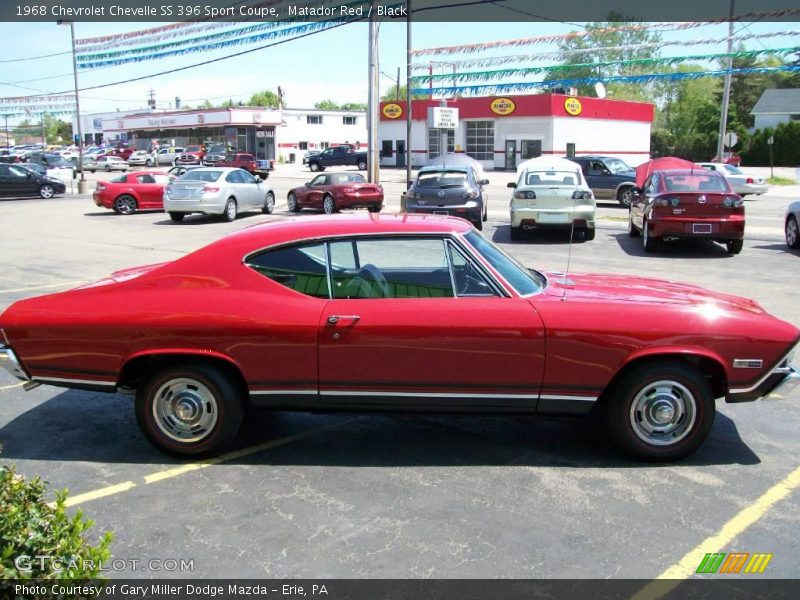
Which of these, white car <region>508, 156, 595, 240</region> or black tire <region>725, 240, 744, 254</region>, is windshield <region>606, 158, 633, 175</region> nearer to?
white car <region>508, 156, 595, 240</region>

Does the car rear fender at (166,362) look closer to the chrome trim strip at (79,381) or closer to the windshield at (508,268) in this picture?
the chrome trim strip at (79,381)

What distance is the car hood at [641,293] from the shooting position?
15.6 ft

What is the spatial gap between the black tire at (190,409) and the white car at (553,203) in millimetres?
11858

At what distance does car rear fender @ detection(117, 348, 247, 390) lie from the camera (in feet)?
15.3

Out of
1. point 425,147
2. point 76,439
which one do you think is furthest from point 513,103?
point 76,439

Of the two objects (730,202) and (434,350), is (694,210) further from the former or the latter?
(434,350)

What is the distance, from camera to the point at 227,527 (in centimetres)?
397

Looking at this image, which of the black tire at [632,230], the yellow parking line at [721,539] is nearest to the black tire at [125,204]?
the black tire at [632,230]

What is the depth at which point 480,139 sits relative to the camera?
200 ft

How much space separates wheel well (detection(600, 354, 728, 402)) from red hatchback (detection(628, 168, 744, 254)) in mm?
9668

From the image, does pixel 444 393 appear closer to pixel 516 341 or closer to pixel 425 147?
pixel 516 341

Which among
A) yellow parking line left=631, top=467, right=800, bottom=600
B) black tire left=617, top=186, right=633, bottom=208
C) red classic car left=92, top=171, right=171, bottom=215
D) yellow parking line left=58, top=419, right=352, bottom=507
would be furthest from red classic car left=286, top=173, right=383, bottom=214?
yellow parking line left=631, top=467, right=800, bottom=600


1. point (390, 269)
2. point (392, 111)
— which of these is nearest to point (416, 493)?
point (390, 269)

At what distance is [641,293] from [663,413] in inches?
32.2
